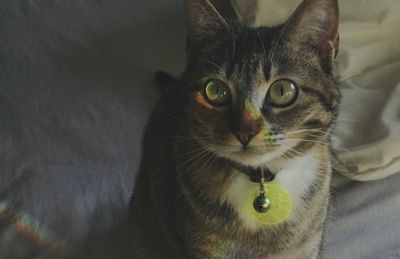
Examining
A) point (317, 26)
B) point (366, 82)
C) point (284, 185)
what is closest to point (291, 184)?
point (284, 185)

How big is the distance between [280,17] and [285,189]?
24.6 inches

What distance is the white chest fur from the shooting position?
95 cm

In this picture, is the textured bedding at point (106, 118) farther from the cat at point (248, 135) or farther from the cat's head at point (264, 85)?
the cat's head at point (264, 85)

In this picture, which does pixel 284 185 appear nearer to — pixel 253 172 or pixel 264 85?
pixel 253 172

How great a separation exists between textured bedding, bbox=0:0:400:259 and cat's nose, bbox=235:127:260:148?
48cm

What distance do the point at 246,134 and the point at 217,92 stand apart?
10 cm

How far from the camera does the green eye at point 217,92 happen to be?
0.86 m

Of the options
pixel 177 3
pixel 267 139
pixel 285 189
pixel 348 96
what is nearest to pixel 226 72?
Result: pixel 267 139

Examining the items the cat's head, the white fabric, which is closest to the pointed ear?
the cat's head

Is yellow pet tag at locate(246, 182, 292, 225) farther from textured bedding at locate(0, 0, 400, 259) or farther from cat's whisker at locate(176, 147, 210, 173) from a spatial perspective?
textured bedding at locate(0, 0, 400, 259)

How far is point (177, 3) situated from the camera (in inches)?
66.3

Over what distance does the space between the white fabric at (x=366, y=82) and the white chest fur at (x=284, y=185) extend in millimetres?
292

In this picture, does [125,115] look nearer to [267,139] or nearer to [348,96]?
[348,96]

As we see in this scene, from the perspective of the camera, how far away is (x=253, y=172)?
0.93 m
